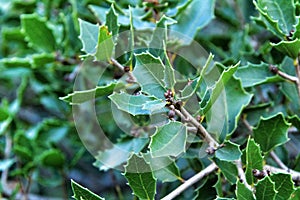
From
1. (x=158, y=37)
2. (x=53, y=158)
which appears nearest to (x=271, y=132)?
(x=158, y=37)

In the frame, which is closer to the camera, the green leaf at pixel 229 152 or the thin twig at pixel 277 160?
the green leaf at pixel 229 152

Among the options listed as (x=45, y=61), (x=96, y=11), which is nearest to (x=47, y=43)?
(x=45, y=61)

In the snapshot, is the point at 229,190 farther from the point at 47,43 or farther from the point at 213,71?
the point at 47,43

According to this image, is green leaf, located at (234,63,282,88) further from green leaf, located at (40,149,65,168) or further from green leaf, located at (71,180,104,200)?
green leaf, located at (40,149,65,168)

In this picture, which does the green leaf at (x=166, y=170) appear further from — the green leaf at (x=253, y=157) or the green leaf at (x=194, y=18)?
the green leaf at (x=194, y=18)

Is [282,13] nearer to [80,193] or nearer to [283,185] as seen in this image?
[283,185]

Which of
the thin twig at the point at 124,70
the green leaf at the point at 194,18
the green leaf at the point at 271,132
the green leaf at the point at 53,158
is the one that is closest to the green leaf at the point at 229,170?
the green leaf at the point at 271,132
